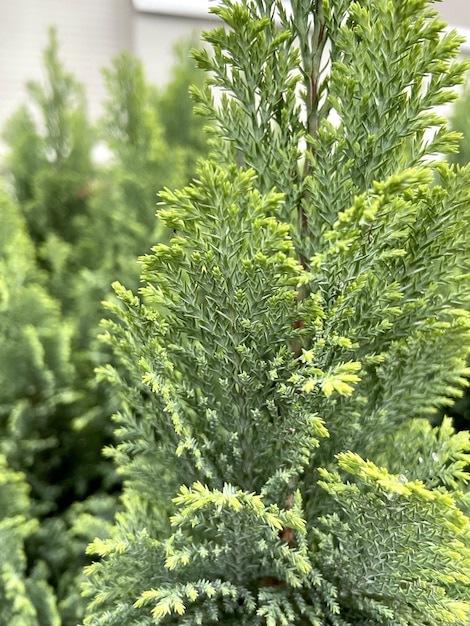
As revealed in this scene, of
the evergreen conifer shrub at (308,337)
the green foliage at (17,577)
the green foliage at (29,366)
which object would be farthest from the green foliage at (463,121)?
the green foliage at (17,577)

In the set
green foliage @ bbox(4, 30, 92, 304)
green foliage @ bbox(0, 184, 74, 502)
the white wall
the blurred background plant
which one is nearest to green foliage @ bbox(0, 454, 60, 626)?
the blurred background plant

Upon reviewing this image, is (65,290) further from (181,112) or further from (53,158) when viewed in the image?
(181,112)

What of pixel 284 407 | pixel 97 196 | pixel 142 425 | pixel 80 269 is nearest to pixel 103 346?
pixel 80 269

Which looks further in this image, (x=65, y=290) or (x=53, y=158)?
(x=53, y=158)

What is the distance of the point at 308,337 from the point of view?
435 millimetres

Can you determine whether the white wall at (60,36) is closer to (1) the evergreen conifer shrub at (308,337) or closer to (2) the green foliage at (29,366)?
(2) the green foliage at (29,366)

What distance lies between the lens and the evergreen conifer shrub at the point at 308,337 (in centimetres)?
37

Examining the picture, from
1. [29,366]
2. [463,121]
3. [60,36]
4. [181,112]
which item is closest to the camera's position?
[29,366]

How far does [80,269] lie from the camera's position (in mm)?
1174

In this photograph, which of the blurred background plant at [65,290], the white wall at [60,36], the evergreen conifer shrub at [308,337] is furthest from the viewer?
the white wall at [60,36]

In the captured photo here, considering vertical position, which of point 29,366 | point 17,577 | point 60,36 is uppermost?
point 60,36

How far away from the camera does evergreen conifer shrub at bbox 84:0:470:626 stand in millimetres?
370

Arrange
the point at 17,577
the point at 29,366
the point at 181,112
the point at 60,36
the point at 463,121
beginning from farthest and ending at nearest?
the point at 60,36
the point at 181,112
the point at 463,121
the point at 29,366
the point at 17,577

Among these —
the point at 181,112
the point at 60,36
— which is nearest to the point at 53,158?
the point at 181,112
